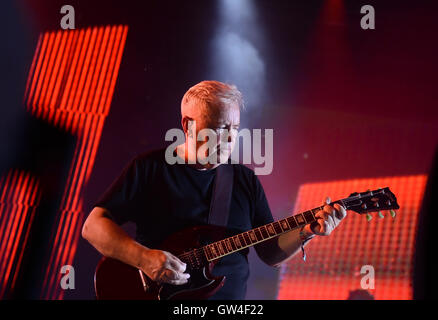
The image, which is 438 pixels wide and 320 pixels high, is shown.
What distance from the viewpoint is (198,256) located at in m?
2.21

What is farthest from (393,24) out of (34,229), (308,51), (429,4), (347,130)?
(34,229)

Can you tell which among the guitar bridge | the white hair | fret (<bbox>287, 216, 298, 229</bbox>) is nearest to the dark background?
the white hair

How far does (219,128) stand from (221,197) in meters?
0.39

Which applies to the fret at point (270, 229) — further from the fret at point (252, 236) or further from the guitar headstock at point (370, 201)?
the guitar headstock at point (370, 201)

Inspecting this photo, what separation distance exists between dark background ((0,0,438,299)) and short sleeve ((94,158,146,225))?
52.5 inches

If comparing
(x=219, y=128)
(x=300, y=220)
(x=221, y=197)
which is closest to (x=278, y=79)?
(x=219, y=128)

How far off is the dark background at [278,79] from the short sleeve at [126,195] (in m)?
1.33

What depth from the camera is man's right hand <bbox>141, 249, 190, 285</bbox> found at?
2.10 metres

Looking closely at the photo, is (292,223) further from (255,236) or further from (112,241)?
(112,241)

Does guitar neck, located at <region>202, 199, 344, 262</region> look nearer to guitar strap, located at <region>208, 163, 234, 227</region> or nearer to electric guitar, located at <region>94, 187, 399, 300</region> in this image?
electric guitar, located at <region>94, 187, 399, 300</region>

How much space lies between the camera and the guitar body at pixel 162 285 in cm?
216

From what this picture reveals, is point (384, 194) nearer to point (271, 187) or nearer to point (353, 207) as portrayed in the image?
point (353, 207)

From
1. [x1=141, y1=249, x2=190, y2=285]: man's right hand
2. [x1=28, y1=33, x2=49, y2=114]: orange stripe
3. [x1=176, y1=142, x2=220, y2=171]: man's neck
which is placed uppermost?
[x1=28, y1=33, x2=49, y2=114]: orange stripe

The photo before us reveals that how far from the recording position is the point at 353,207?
2.20 meters
